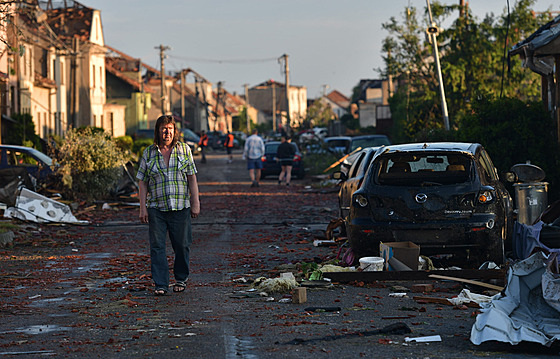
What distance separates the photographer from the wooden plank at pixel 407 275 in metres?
10.1

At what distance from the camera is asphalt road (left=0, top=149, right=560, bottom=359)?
278 inches

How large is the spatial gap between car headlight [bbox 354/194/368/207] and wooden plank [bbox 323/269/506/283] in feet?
3.93

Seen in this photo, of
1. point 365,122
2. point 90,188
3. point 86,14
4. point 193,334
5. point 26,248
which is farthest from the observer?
point 365,122

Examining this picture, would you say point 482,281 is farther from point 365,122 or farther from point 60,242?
point 365,122

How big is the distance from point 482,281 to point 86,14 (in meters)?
62.2

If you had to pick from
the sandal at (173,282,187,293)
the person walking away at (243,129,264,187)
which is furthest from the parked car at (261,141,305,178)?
the sandal at (173,282,187,293)

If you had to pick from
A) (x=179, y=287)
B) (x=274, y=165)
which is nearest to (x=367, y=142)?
(x=274, y=165)

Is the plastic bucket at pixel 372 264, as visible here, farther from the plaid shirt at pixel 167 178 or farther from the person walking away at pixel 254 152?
the person walking away at pixel 254 152

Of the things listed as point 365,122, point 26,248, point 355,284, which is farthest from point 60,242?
point 365,122

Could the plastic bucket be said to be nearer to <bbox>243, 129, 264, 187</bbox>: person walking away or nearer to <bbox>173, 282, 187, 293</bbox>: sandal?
<bbox>173, 282, 187, 293</bbox>: sandal

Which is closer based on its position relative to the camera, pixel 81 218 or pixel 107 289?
pixel 107 289

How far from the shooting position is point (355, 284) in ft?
34.3

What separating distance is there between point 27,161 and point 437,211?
19191mm

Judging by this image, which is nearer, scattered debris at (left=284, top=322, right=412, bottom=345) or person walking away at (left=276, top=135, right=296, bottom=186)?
scattered debris at (left=284, top=322, right=412, bottom=345)
